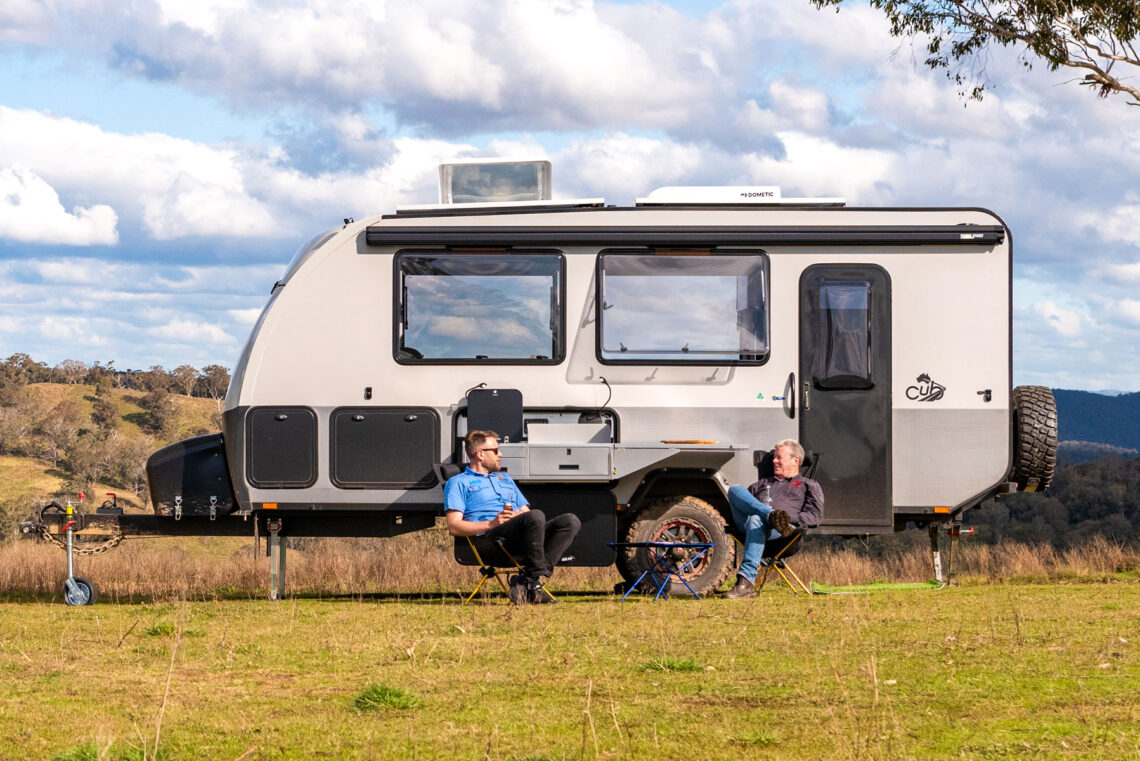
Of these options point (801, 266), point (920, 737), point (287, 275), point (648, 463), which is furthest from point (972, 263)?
point (920, 737)

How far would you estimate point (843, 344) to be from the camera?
36.0 ft

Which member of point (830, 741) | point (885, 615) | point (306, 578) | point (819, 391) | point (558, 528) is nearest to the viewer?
point (830, 741)

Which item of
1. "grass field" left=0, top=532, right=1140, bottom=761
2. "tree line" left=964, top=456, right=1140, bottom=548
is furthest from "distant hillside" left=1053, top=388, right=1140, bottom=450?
"grass field" left=0, top=532, right=1140, bottom=761

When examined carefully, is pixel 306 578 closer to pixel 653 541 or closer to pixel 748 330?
pixel 653 541

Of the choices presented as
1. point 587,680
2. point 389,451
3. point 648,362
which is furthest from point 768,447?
point 587,680

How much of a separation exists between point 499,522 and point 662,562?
51.7 inches

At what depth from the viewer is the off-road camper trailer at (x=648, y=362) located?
35.8ft

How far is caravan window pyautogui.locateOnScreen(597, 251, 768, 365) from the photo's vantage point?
11.0 meters

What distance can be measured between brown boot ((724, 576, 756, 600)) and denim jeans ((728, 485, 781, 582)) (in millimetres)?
38

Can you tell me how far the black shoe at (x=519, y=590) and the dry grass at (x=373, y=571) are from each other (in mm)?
1926

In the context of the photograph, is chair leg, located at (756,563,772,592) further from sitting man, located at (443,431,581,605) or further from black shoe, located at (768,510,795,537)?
sitting man, located at (443,431,581,605)

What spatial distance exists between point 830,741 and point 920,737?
37cm

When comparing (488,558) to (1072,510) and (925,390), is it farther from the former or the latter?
(1072,510)

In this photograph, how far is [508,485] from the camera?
10406 mm
